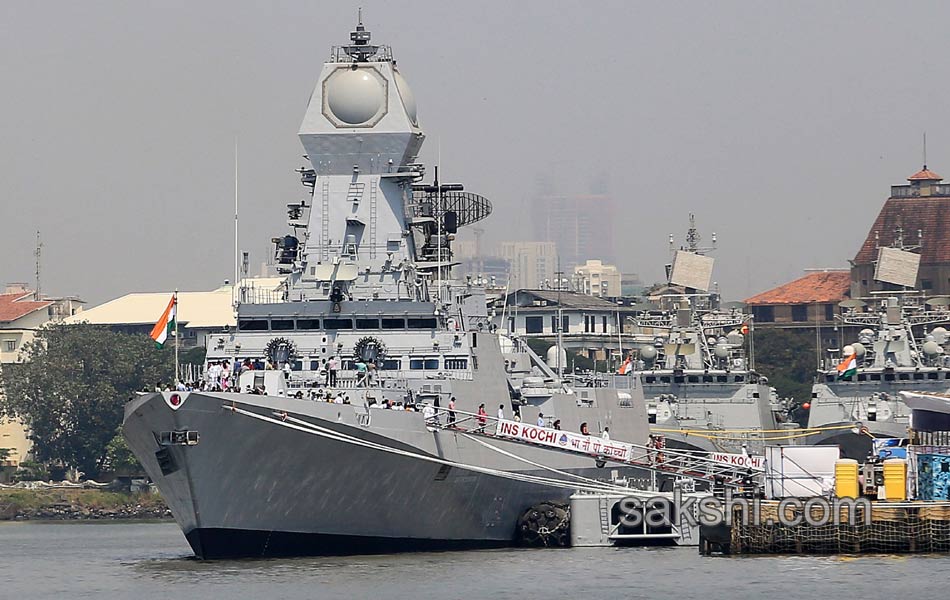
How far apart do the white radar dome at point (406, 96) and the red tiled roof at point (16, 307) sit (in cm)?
7412

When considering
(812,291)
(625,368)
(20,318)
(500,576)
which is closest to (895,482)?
(500,576)

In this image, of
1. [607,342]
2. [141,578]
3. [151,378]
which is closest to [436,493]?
[141,578]

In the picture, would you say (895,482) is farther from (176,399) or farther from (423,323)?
(176,399)

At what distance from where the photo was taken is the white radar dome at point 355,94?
52.5 meters

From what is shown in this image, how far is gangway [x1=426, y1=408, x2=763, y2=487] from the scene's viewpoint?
48438 mm

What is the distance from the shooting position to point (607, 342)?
434 feet

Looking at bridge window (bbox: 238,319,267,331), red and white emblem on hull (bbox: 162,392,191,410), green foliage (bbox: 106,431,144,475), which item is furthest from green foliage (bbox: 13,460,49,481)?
red and white emblem on hull (bbox: 162,392,191,410)

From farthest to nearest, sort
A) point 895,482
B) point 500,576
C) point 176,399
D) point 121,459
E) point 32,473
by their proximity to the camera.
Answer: point 32,473 → point 121,459 → point 895,482 → point 176,399 → point 500,576

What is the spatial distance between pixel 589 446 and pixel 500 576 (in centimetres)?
871

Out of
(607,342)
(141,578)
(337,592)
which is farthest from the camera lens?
(607,342)

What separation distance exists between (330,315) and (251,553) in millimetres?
6857

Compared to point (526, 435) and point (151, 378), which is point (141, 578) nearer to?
point (526, 435)

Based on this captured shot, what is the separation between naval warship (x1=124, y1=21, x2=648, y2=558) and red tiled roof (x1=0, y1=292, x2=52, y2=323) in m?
71.7

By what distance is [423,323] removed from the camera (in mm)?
50312
